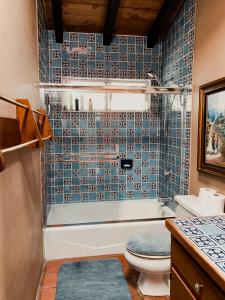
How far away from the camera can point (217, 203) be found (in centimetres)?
184

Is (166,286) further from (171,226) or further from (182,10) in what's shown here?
(182,10)

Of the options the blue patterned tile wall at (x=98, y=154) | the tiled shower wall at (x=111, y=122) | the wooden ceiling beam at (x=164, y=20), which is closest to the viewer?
the wooden ceiling beam at (x=164, y=20)

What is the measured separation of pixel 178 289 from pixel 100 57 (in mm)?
2892

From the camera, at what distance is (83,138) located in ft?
10.8

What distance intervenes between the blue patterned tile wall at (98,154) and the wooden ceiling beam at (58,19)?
74 centimetres

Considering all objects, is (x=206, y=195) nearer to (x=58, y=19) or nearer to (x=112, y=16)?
(x=112, y=16)

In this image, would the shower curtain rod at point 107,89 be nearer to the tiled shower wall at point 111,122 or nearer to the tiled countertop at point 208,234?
the tiled shower wall at point 111,122

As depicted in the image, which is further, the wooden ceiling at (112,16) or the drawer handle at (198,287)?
the wooden ceiling at (112,16)

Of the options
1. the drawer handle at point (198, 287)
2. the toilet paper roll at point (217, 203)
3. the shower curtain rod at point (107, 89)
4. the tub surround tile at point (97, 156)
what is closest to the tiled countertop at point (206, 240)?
the drawer handle at point (198, 287)

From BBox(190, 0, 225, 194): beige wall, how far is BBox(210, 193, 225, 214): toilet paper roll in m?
0.08

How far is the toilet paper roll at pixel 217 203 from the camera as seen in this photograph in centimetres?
183

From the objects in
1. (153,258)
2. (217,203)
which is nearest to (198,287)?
(153,258)

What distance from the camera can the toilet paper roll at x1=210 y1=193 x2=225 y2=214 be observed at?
1825 mm

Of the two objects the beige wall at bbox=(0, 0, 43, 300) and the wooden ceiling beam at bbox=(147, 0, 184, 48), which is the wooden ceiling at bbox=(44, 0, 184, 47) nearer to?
the wooden ceiling beam at bbox=(147, 0, 184, 48)
